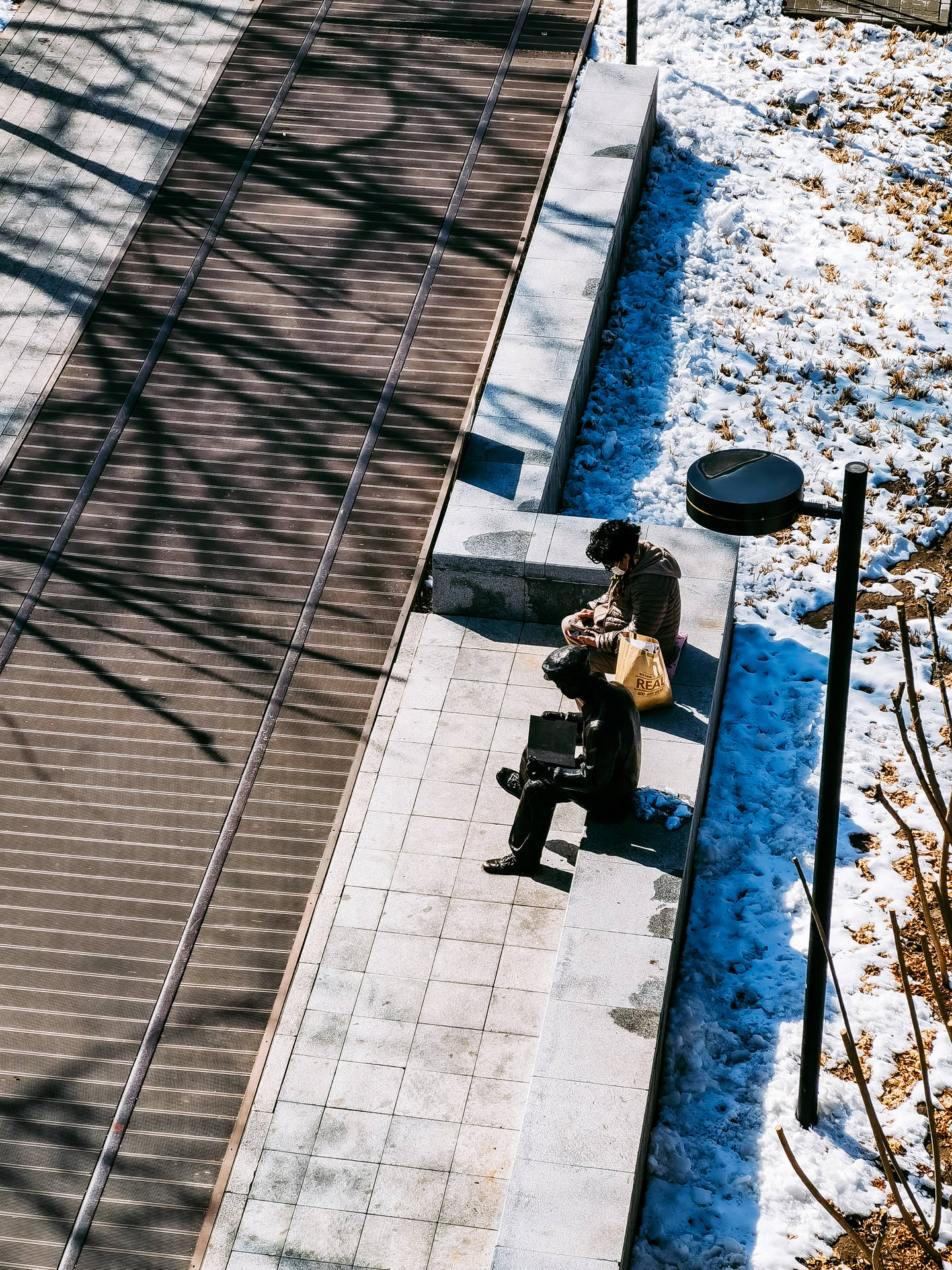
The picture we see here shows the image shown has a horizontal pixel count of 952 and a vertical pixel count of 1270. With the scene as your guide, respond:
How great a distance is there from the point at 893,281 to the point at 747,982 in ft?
23.1

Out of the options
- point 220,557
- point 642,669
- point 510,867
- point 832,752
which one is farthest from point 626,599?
point 220,557

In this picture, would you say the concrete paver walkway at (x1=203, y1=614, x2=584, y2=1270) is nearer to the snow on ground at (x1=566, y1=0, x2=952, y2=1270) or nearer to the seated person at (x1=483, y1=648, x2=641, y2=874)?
the seated person at (x1=483, y1=648, x2=641, y2=874)

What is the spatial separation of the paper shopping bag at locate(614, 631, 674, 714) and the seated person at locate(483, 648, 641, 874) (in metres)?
0.55

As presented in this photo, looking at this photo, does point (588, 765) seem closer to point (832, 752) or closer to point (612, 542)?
point (612, 542)

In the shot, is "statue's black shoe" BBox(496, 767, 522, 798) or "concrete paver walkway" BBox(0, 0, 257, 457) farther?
"concrete paver walkway" BBox(0, 0, 257, 457)

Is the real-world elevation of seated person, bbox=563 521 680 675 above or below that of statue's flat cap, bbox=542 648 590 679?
below

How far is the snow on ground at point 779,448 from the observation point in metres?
6.88

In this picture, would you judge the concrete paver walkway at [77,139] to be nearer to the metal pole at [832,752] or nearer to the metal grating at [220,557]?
the metal grating at [220,557]

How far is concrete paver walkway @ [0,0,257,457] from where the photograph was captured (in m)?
12.2

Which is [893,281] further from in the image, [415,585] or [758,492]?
[758,492]

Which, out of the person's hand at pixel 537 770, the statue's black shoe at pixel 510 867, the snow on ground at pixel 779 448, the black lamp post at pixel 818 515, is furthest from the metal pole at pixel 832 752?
the statue's black shoe at pixel 510 867

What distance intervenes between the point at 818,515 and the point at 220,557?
5.44m

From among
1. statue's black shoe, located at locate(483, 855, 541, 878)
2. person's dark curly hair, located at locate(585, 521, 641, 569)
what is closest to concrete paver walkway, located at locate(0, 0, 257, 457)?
person's dark curly hair, located at locate(585, 521, 641, 569)

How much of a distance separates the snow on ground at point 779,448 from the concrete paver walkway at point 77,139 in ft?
14.5
